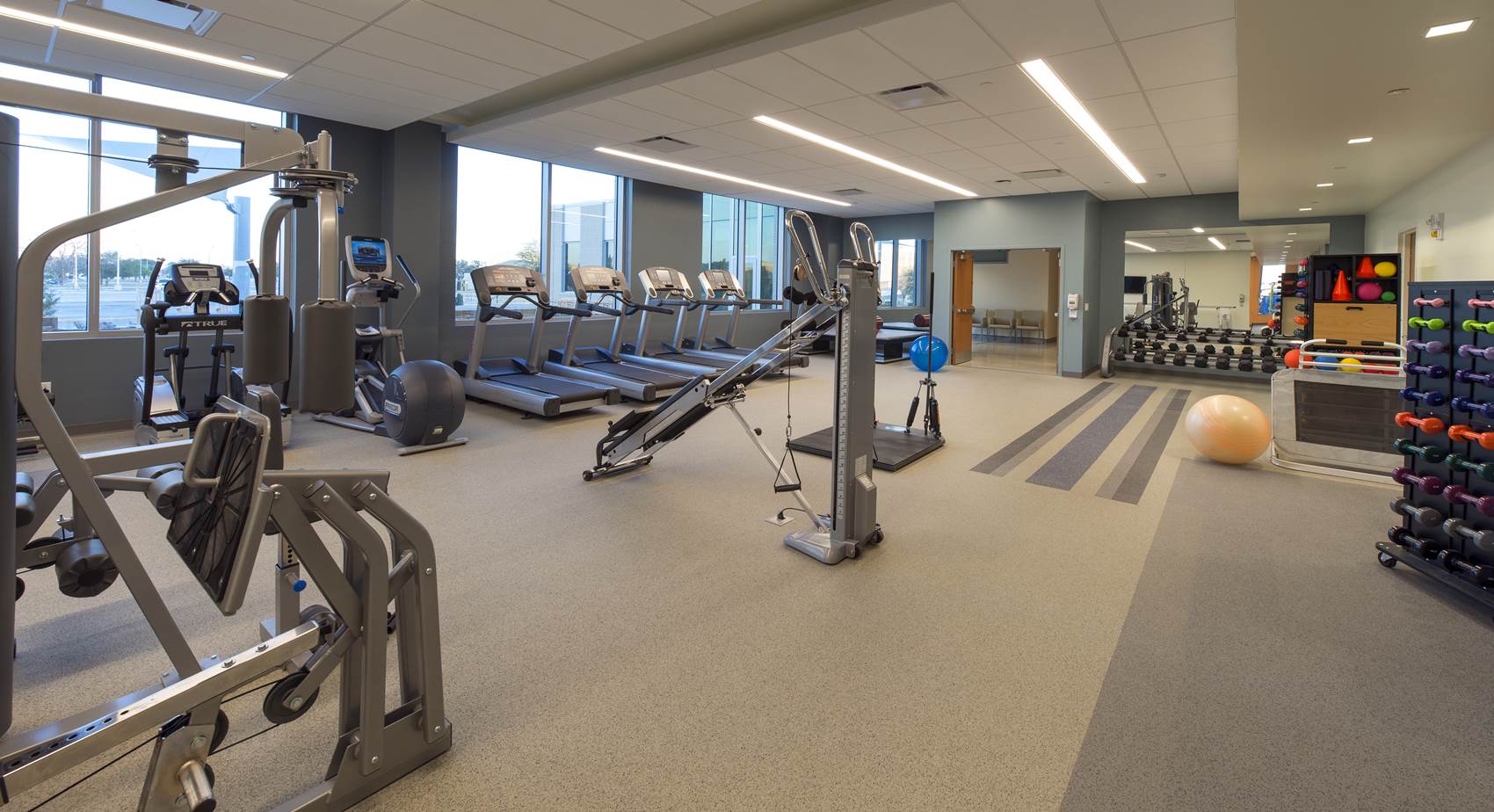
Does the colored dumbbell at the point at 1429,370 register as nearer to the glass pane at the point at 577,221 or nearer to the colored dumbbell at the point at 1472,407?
the colored dumbbell at the point at 1472,407

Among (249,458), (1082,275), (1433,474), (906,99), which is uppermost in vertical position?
(906,99)

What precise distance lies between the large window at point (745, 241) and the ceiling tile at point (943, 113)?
5.16m

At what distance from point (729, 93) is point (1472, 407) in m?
4.82

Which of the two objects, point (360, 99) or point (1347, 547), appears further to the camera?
point (360, 99)

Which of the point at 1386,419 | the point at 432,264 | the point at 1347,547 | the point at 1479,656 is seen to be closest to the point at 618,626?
the point at 1479,656

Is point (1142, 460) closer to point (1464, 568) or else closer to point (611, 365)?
point (1464, 568)

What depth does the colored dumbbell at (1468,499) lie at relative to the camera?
2729mm

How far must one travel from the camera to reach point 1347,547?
3568 mm

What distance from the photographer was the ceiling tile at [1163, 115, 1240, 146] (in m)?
6.22

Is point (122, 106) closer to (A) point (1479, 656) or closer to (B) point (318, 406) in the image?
(B) point (318, 406)

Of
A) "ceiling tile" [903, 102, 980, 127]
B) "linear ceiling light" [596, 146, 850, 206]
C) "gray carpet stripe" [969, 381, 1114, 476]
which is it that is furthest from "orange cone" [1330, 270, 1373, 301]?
"linear ceiling light" [596, 146, 850, 206]

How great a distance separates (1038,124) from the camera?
6.45 m

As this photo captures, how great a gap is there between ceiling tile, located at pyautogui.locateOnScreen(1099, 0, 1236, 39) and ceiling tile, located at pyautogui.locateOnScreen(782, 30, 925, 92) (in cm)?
131

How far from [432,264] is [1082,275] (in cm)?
851
